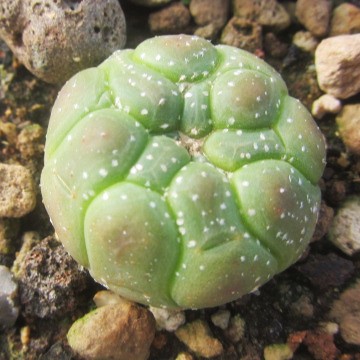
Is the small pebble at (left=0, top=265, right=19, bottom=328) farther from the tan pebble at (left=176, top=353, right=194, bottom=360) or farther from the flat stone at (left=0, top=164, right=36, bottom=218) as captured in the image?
the tan pebble at (left=176, top=353, right=194, bottom=360)

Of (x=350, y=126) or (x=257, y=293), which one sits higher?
(x=350, y=126)

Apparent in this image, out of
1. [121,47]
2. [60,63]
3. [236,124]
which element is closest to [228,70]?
[236,124]

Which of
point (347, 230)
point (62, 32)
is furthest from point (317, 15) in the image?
point (62, 32)

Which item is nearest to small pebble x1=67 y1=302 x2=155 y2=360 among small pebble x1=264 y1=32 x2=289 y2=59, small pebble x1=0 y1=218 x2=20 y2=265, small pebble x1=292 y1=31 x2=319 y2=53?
small pebble x1=0 y1=218 x2=20 y2=265

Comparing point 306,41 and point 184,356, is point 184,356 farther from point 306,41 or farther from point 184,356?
point 306,41

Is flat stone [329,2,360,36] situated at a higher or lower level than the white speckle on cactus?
lower

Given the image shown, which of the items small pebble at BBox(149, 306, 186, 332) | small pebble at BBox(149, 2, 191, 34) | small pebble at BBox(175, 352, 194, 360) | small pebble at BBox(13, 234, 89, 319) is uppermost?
small pebble at BBox(149, 2, 191, 34)
